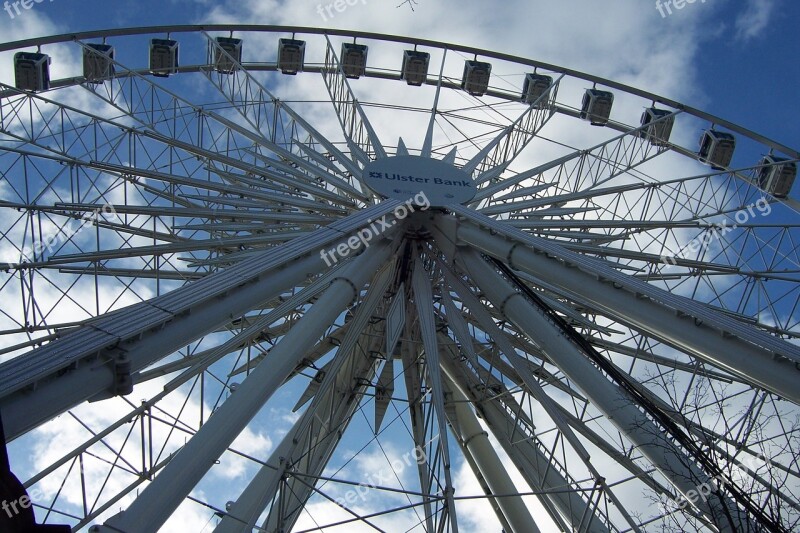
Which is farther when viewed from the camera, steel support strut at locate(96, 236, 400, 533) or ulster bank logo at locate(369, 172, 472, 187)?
ulster bank logo at locate(369, 172, 472, 187)

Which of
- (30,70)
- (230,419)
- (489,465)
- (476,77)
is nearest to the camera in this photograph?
(230,419)

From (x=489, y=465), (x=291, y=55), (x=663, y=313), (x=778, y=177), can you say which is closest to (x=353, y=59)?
(x=291, y=55)

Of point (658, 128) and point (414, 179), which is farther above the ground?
point (658, 128)

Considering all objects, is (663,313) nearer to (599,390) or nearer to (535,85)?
(599,390)

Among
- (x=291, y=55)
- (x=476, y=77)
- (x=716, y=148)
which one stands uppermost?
(x=476, y=77)

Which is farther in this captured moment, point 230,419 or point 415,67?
point 415,67

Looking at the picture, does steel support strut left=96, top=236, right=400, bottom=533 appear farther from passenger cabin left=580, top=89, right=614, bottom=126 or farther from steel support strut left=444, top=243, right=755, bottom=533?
passenger cabin left=580, top=89, right=614, bottom=126

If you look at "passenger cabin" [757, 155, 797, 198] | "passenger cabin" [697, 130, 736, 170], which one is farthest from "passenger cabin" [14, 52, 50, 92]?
"passenger cabin" [757, 155, 797, 198]

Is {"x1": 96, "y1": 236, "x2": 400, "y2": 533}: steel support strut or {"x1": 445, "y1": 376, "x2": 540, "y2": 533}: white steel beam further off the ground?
{"x1": 445, "y1": 376, "x2": 540, "y2": 533}: white steel beam

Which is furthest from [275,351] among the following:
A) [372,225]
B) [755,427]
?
[755,427]

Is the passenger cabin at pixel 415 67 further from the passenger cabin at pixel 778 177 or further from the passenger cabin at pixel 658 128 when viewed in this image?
the passenger cabin at pixel 778 177

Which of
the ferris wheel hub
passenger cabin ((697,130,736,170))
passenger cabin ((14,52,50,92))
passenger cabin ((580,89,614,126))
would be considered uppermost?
passenger cabin ((580,89,614,126))

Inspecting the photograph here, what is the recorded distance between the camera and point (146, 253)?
18.9 metres

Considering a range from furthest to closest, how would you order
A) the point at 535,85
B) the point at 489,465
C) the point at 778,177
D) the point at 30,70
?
the point at 535,85 < the point at 778,177 < the point at 30,70 < the point at 489,465
